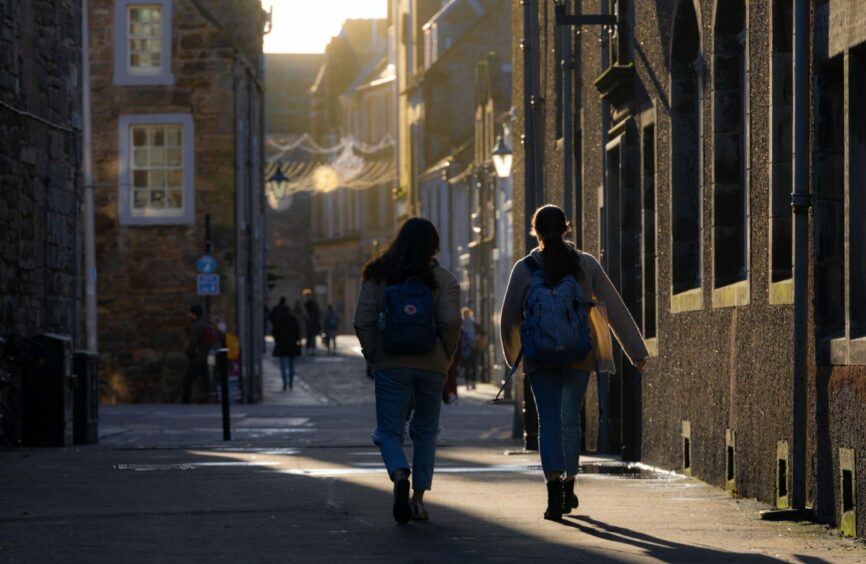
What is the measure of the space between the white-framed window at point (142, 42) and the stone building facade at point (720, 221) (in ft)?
62.4

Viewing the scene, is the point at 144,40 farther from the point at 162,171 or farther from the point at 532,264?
the point at 532,264

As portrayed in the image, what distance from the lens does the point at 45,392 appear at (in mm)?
19688

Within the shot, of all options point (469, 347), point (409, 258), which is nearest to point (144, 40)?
point (469, 347)

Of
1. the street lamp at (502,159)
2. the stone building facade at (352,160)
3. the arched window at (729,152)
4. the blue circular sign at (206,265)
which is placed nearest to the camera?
the arched window at (729,152)

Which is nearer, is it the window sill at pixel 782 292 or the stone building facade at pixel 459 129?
the window sill at pixel 782 292

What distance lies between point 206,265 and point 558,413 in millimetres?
26654

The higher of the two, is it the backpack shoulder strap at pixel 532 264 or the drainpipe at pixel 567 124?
the drainpipe at pixel 567 124

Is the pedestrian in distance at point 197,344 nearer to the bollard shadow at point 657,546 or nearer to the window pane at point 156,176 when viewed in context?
the window pane at point 156,176

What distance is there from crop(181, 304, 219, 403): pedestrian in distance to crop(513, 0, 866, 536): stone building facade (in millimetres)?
16156

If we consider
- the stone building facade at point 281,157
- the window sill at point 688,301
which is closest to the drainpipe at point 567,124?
the window sill at point 688,301

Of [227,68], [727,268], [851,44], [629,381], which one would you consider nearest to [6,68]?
[629,381]

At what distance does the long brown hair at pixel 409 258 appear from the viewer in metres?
11.0

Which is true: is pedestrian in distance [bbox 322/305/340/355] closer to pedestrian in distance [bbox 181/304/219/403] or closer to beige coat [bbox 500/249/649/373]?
pedestrian in distance [bbox 181/304/219/403]

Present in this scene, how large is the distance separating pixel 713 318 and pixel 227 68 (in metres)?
25.7
